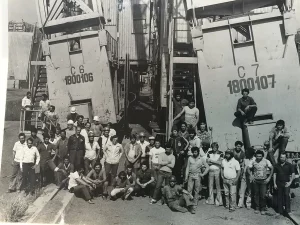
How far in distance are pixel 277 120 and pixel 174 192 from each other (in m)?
1.72

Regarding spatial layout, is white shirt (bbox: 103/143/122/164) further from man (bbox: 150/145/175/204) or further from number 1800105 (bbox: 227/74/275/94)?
number 1800105 (bbox: 227/74/275/94)

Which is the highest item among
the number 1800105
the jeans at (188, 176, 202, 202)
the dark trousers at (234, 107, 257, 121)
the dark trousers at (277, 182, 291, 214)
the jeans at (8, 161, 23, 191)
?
the number 1800105

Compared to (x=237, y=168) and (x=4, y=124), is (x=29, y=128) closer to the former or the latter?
(x=4, y=124)

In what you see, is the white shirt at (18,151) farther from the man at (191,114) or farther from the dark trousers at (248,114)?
the dark trousers at (248,114)

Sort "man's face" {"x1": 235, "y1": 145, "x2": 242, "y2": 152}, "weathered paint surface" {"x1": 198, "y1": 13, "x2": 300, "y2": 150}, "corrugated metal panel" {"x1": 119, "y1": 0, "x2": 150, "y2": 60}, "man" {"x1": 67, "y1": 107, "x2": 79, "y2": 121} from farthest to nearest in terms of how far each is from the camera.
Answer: "corrugated metal panel" {"x1": 119, "y1": 0, "x2": 150, "y2": 60} → "man" {"x1": 67, "y1": 107, "x2": 79, "y2": 121} → "weathered paint surface" {"x1": 198, "y1": 13, "x2": 300, "y2": 150} → "man's face" {"x1": 235, "y1": 145, "x2": 242, "y2": 152}

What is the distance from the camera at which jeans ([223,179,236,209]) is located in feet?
12.9

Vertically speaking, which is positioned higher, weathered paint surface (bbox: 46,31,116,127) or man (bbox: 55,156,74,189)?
weathered paint surface (bbox: 46,31,116,127)

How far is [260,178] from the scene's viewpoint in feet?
12.8

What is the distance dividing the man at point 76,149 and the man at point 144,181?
0.82 metres

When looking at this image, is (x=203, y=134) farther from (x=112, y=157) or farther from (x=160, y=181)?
(x=112, y=157)

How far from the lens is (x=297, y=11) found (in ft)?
13.7

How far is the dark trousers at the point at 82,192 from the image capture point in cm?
408

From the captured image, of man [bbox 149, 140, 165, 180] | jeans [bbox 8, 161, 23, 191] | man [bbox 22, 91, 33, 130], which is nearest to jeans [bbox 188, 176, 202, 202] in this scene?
man [bbox 149, 140, 165, 180]

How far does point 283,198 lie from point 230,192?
0.63 meters
